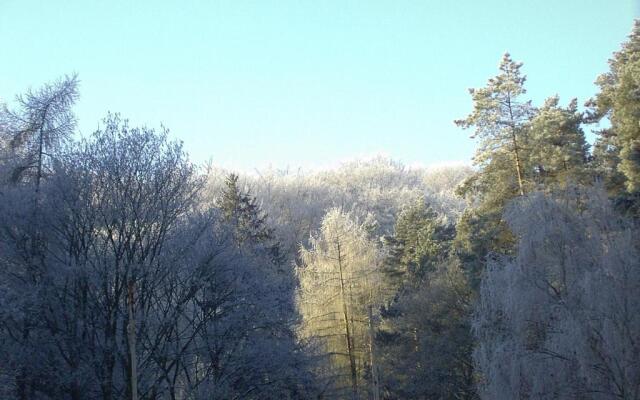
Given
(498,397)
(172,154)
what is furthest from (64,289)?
Result: (498,397)

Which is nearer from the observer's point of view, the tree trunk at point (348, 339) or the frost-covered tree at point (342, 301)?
the tree trunk at point (348, 339)

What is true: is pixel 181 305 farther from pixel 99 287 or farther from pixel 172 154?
pixel 172 154


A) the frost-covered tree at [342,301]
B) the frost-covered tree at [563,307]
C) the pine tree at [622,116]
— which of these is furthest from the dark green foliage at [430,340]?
the frost-covered tree at [563,307]

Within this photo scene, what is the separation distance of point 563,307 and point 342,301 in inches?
641

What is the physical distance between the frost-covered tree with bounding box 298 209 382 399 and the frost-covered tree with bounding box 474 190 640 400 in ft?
39.0

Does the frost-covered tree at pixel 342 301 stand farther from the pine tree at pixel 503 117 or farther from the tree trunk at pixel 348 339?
the pine tree at pixel 503 117

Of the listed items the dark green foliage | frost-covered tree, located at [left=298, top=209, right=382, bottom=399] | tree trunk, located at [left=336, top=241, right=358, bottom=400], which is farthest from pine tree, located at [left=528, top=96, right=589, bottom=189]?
tree trunk, located at [left=336, top=241, right=358, bottom=400]

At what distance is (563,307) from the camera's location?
1636 centimetres

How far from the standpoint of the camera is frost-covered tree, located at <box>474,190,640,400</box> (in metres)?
14.8

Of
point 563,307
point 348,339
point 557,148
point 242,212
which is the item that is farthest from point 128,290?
point 557,148

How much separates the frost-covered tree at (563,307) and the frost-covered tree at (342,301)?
39.0ft

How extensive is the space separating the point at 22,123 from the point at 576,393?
17122 mm

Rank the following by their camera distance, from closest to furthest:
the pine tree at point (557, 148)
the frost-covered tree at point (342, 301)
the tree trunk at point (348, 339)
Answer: the pine tree at point (557, 148) < the tree trunk at point (348, 339) < the frost-covered tree at point (342, 301)

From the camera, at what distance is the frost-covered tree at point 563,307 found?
14.8 meters
